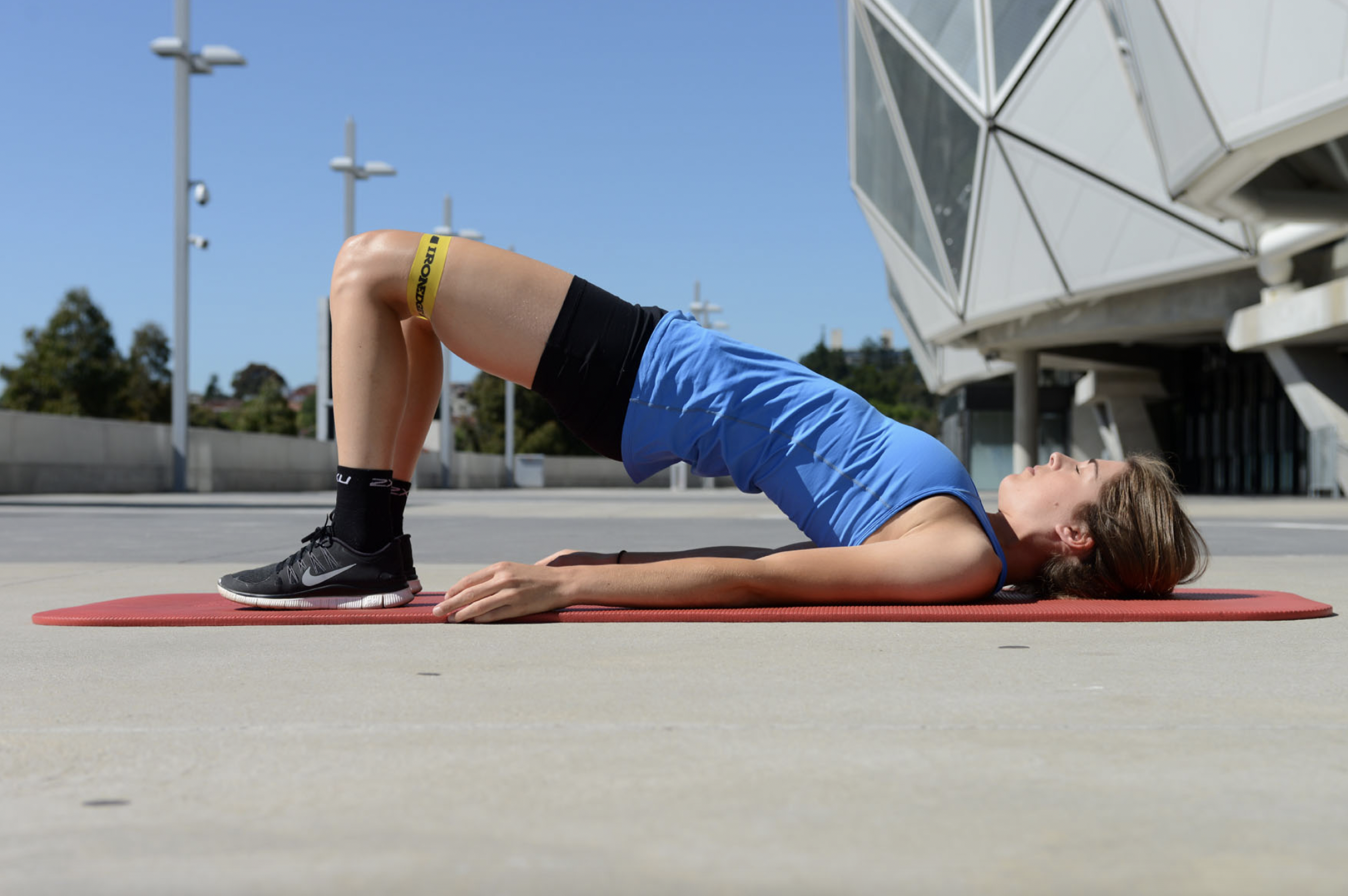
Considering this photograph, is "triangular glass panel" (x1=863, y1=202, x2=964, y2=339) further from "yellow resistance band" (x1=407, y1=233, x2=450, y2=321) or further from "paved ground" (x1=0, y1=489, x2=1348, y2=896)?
"paved ground" (x1=0, y1=489, x2=1348, y2=896)

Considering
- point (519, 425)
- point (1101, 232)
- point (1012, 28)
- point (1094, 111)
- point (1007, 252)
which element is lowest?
point (519, 425)

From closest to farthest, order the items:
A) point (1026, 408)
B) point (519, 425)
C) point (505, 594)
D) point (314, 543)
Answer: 1. point (505, 594)
2. point (314, 543)
3. point (1026, 408)
4. point (519, 425)

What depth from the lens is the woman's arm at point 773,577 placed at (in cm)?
312

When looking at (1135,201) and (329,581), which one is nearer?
(329,581)

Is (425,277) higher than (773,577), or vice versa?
(425,277)

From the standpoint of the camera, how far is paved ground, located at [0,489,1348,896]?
1147mm

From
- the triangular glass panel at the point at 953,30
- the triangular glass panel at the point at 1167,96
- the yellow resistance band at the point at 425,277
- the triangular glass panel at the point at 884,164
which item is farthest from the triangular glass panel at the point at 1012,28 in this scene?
the yellow resistance band at the point at 425,277

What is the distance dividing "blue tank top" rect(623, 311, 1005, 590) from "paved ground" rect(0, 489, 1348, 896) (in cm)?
38

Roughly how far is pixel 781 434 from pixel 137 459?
2286 cm

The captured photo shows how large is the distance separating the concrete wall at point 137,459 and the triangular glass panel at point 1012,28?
36.9 feet

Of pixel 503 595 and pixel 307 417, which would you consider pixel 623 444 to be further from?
pixel 307 417

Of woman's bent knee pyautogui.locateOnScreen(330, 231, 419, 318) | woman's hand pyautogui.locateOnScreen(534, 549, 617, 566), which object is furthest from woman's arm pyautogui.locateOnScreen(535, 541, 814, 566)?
woman's bent knee pyautogui.locateOnScreen(330, 231, 419, 318)

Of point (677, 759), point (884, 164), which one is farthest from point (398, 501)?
point (884, 164)

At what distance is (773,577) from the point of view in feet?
10.6
